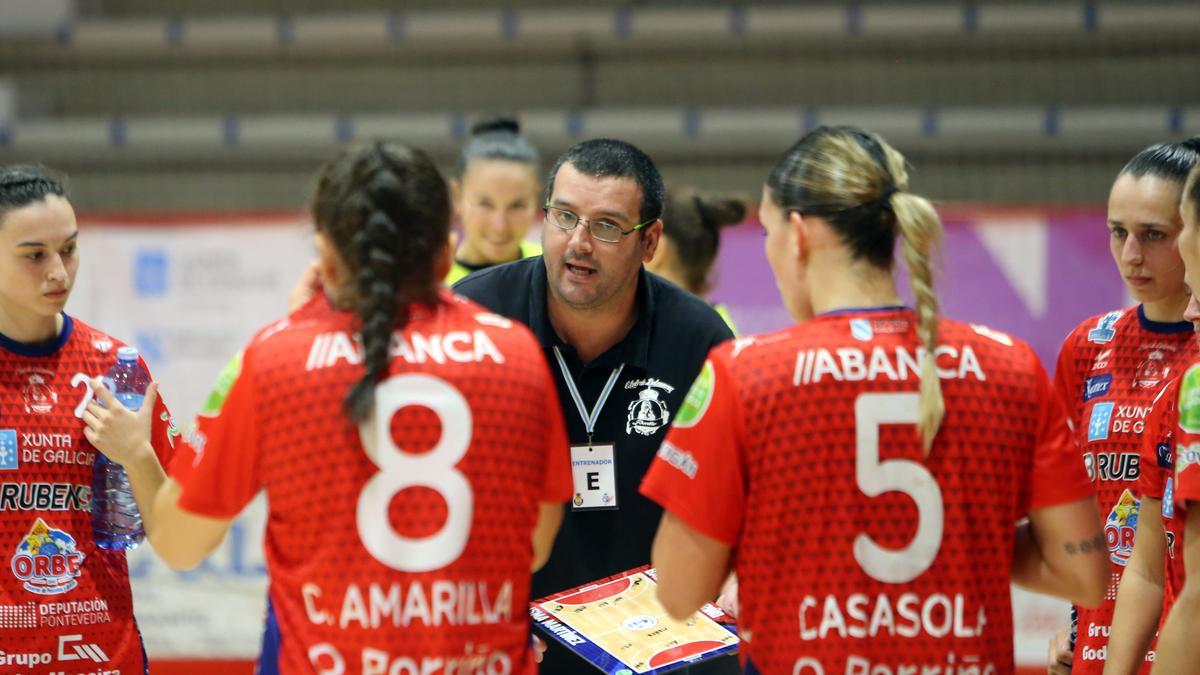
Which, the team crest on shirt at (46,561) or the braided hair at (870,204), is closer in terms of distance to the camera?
the braided hair at (870,204)

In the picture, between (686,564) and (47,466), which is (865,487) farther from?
(47,466)

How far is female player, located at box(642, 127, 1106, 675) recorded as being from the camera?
79.7 inches

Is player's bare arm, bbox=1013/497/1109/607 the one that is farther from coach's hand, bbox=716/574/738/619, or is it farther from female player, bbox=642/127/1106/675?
coach's hand, bbox=716/574/738/619

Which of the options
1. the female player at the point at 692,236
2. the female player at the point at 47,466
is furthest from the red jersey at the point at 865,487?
the female player at the point at 692,236

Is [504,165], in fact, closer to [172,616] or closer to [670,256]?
[670,256]

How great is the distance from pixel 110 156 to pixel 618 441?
6.44 m

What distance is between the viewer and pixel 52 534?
9.42 ft

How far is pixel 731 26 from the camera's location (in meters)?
8.58

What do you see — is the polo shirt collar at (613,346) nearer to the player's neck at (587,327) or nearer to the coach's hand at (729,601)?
the player's neck at (587,327)

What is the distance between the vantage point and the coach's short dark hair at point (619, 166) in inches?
125

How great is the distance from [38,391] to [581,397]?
1.29m

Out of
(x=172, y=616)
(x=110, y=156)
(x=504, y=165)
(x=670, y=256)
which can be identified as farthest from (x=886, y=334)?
(x=110, y=156)

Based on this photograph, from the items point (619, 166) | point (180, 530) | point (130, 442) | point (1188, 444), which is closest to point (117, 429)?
point (130, 442)

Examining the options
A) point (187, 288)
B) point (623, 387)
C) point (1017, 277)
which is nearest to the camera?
point (623, 387)
